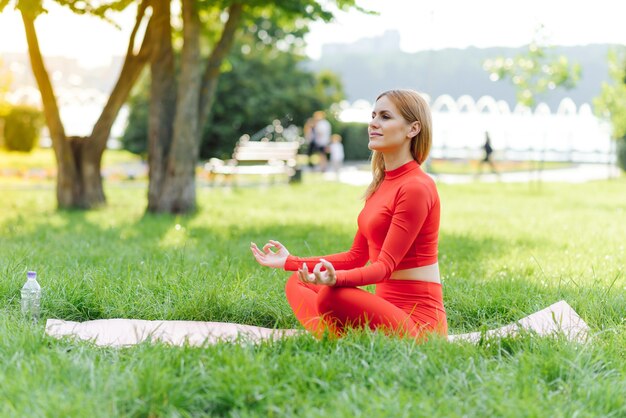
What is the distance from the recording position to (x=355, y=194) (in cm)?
1845

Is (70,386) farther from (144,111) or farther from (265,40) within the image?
(265,40)

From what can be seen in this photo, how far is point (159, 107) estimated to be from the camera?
1351 cm

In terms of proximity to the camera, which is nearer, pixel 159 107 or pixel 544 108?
pixel 159 107

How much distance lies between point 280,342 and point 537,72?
19.4 meters

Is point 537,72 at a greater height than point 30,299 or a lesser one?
greater

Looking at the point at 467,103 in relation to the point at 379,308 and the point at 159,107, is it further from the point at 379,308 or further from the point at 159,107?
the point at 379,308

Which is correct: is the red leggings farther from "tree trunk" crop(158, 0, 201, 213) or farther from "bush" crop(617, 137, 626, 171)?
"bush" crop(617, 137, 626, 171)

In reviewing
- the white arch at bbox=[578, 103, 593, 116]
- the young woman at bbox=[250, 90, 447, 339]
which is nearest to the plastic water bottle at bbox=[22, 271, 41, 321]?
the young woman at bbox=[250, 90, 447, 339]

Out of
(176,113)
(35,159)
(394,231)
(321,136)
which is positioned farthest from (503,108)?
(394,231)

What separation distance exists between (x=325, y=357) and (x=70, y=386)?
118 cm

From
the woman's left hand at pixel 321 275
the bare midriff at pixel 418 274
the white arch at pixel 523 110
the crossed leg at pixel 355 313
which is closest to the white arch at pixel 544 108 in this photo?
the white arch at pixel 523 110

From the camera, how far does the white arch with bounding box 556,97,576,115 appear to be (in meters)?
37.3

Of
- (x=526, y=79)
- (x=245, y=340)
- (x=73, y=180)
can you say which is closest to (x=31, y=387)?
(x=245, y=340)

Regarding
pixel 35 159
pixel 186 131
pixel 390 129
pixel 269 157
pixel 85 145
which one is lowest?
pixel 35 159
